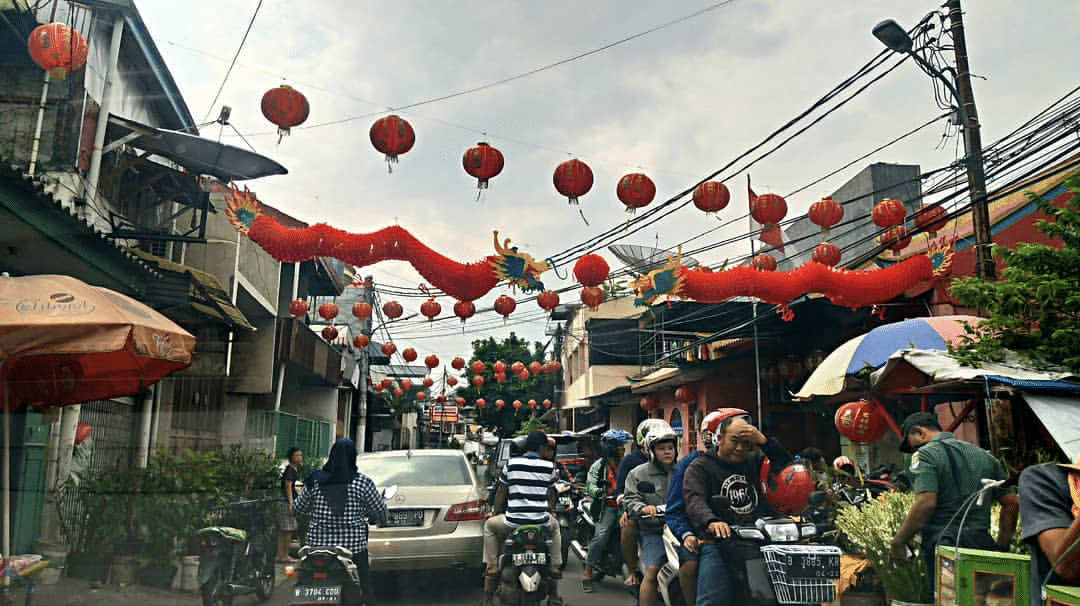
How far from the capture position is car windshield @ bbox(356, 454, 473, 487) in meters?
8.57

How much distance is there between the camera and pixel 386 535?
788 cm

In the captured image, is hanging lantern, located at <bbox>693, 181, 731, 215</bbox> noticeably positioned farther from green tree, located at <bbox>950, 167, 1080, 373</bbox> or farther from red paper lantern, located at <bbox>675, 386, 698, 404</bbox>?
red paper lantern, located at <bbox>675, 386, 698, 404</bbox>

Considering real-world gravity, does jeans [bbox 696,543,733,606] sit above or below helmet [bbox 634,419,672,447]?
below

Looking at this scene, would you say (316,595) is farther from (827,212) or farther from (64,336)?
(827,212)

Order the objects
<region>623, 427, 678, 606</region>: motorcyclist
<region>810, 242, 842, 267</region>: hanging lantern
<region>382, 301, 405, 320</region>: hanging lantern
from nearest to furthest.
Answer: <region>623, 427, 678, 606</region>: motorcyclist → <region>810, 242, 842, 267</region>: hanging lantern → <region>382, 301, 405, 320</region>: hanging lantern

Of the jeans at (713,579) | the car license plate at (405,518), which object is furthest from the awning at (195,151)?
the jeans at (713,579)

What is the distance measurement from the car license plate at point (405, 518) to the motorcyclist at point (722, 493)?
3899 mm

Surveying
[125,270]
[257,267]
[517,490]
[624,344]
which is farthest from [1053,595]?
[624,344]

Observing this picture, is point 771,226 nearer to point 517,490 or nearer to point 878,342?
point 878,342

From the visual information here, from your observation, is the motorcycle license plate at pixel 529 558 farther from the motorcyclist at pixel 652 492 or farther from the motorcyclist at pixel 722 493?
the motorcyclist at pixel 722 493

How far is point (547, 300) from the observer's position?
1537cm

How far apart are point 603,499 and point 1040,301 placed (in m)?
4.64

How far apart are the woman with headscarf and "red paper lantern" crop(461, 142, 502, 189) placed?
392 centimetres

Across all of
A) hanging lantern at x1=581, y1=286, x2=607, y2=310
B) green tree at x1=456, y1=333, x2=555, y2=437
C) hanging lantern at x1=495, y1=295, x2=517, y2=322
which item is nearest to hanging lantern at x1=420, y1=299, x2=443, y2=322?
hanging lantern at x1=495, y1=295, x2=517, y2=322
